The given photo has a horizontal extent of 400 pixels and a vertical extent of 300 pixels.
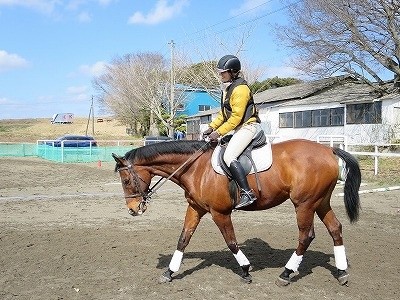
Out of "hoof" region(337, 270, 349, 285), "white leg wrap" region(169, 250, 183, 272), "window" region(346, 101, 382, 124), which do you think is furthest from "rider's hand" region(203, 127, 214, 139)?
"window" region(346, 101, 382, 124)

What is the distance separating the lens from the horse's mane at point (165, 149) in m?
5.26

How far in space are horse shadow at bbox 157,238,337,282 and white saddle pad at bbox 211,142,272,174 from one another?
137 cm

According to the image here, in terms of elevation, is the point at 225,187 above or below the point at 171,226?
above

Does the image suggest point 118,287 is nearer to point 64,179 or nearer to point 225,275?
point 225,275

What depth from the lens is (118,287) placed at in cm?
473

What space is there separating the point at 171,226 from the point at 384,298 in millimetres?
4707

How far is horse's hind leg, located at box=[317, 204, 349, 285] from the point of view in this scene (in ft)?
16.1

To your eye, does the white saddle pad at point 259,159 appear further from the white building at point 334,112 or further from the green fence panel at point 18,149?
the green fence panel at point 18,149

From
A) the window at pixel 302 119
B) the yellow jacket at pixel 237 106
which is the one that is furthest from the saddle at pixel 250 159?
the window at pixel 302 119

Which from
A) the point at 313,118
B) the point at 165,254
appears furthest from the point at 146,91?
the point at 165,254

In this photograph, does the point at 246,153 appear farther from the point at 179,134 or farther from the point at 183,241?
the point at 179,134

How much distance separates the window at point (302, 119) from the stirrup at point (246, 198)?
27554 millimetres

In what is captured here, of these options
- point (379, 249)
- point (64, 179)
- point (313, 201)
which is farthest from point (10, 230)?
point (64, 179)

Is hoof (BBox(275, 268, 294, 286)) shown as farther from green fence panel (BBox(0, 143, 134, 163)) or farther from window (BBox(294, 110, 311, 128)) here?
window (BBox(294, 110, 311, 128))
